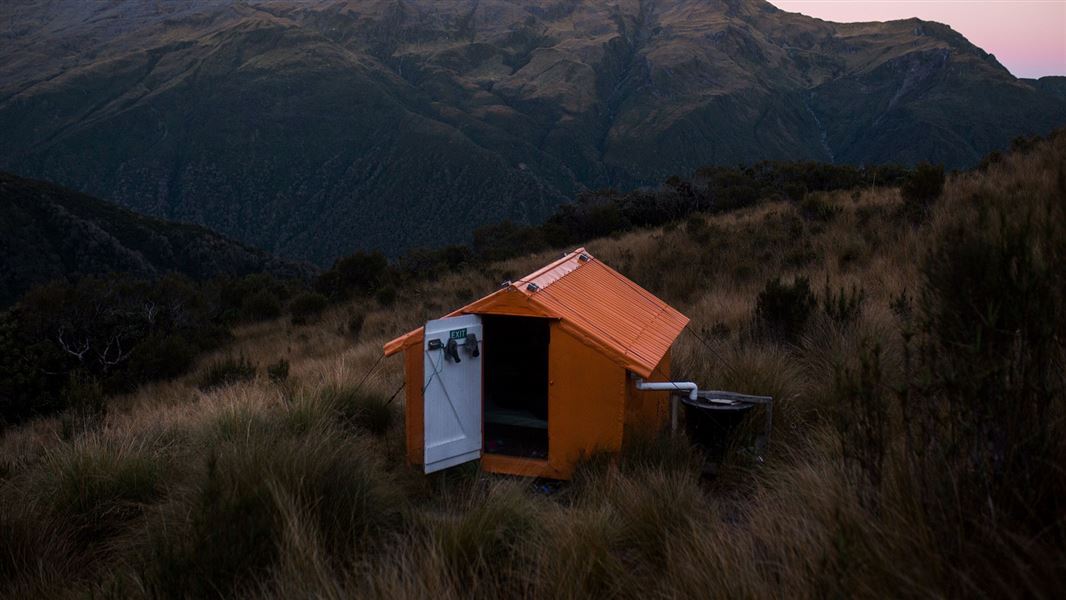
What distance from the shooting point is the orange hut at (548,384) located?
5.66 m

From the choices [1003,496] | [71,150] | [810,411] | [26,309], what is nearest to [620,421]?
[810,411]

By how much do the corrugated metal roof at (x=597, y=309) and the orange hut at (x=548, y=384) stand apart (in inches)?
0.6

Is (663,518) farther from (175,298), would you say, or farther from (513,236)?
(513,236)

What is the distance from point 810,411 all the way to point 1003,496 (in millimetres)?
3379

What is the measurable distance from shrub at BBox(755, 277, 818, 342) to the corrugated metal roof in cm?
126

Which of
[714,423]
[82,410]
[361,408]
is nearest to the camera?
[714,423]

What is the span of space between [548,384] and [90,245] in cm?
5363

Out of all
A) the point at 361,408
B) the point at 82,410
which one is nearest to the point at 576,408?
the point at 361,408

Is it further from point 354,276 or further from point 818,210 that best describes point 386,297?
point 818,210

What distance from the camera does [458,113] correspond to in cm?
14400

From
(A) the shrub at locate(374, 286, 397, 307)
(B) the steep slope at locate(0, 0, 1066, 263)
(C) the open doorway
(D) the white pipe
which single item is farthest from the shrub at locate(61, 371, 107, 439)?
(B) the steep slope at locate(0, 0, 1066, 263)

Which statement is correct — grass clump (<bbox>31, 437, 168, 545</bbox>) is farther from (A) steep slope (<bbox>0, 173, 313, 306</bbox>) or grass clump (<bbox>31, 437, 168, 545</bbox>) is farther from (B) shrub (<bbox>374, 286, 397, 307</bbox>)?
(A) steep slope (<bbox>0, 173, 313, 306</bbox>)

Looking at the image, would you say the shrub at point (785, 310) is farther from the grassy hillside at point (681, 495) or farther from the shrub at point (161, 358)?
the shrub at point (161, 358)

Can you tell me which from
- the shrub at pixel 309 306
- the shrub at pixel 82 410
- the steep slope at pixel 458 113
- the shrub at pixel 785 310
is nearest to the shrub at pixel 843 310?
the shrub at pixel 785 310
